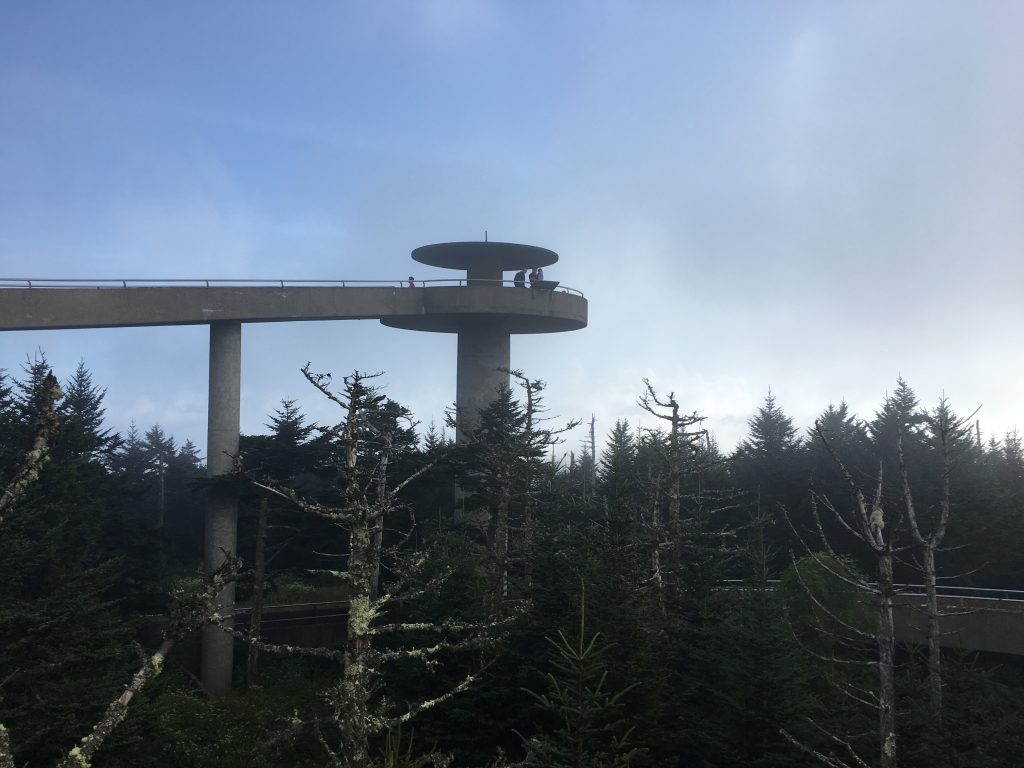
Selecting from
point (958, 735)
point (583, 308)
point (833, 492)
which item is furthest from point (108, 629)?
point (833, 492)

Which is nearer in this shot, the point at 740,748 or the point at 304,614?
the point at 740,748

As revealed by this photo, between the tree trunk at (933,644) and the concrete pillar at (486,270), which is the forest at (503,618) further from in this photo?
the concrete pillar at (486,270)

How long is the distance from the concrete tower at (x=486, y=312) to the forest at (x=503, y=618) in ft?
12.1

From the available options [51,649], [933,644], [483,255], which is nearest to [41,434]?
[933,644]

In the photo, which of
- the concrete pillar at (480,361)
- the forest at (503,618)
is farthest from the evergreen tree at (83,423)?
the concrete pillar at (480,361)

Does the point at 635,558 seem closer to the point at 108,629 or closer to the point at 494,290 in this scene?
the point at 108,629

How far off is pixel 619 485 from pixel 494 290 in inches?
609

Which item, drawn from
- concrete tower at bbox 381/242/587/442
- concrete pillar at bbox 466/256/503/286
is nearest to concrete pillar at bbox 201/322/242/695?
concrete tower at bbox 381/242/587/442

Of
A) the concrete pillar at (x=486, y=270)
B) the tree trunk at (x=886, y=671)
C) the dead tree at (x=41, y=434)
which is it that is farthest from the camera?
the concrete pillar at (x=486, y=270)

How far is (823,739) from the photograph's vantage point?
17609 millimetres

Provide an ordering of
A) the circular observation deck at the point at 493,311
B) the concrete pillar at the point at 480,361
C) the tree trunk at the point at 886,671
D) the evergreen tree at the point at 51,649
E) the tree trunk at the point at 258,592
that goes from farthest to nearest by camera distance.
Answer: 1. the concrete pillar at the point at 480,361
2. the circular observation deck at the point at 493,311
3. the tree trunk at the point at 258,592
4. the evergreen tree at the point at 51,649
5. the tree trunk at the point at 886,671

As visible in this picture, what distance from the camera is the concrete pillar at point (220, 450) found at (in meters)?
35.8

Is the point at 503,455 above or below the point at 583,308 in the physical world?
below

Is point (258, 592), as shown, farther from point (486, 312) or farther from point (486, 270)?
point (486, 270)
